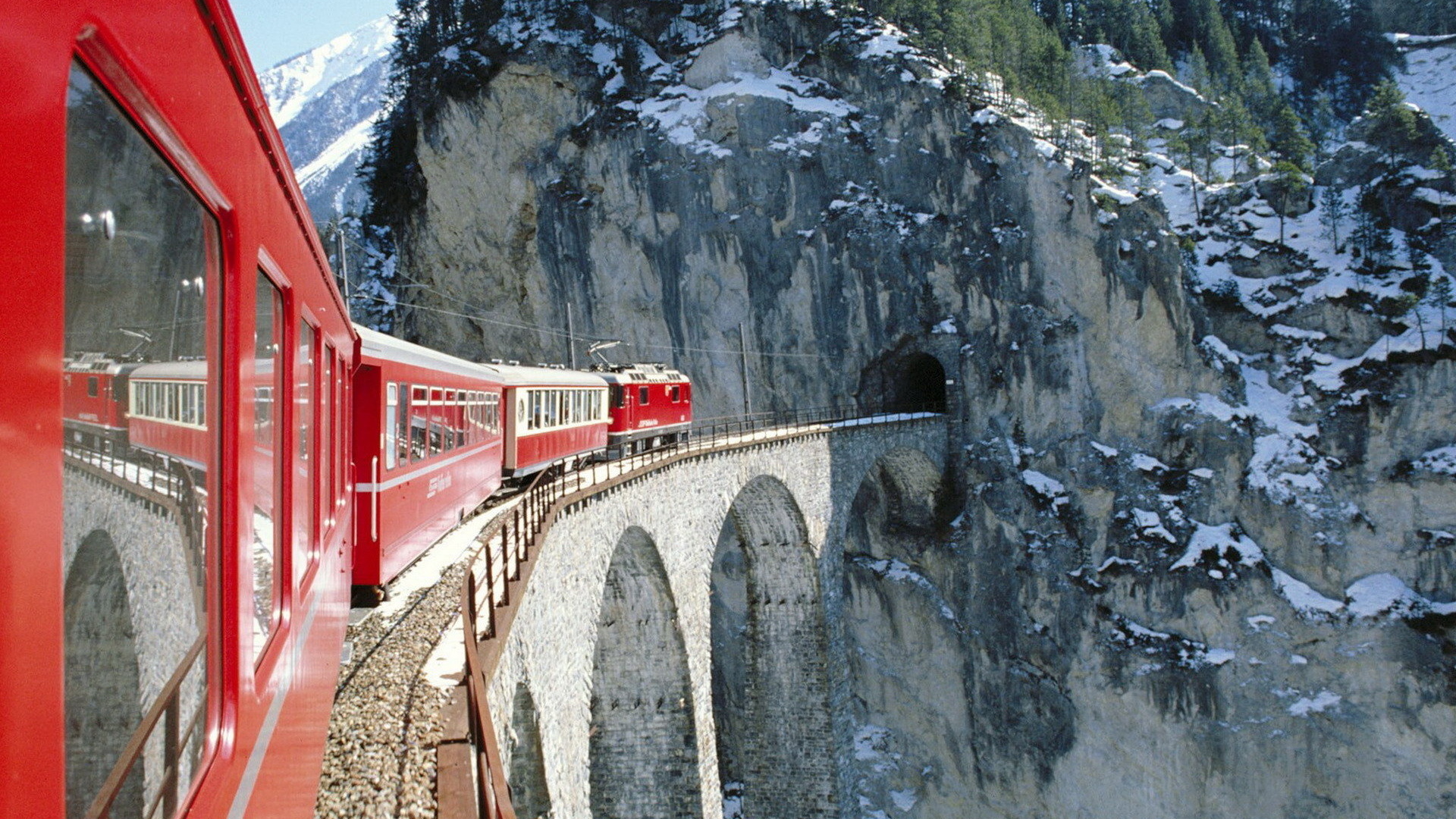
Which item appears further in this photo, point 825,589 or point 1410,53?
point 1410,53

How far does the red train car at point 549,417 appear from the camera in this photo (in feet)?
48.6

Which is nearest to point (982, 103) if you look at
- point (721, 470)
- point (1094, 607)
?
point (1094, 607)

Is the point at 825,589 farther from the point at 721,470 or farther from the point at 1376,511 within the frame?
the point at 1376,511

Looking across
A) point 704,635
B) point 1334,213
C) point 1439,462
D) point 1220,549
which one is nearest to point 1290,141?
point 1334,213

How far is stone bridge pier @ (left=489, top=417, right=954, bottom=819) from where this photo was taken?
10305mm

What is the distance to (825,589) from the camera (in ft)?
76.7

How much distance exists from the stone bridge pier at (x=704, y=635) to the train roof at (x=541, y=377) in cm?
263

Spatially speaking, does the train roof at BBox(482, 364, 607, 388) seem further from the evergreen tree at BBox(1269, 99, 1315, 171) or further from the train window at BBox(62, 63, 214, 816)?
the evergreen tree at BBox(1269, 99, 1315, 171)

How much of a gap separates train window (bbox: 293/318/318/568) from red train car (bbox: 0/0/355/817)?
2.17 feet

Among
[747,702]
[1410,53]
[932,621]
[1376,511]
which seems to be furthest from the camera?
[1410,53]

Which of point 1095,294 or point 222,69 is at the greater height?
point 1095,294

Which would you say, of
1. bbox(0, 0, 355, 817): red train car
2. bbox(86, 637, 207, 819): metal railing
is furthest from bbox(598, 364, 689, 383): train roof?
bbox(86, 637, 207, 819): metal railing

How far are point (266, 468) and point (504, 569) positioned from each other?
5.40 m

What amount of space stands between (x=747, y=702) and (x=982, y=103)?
77.8 feet
